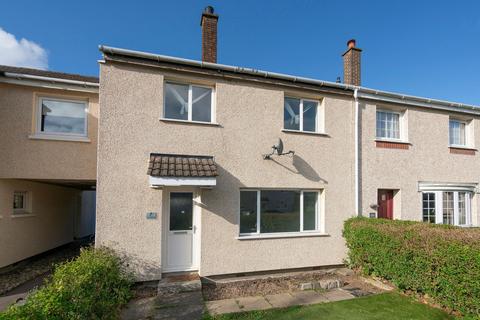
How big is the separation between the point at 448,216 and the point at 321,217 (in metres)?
6.47

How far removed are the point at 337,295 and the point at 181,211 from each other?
5406 mm

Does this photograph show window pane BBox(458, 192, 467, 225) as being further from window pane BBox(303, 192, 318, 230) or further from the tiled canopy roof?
the tiled canopy roof

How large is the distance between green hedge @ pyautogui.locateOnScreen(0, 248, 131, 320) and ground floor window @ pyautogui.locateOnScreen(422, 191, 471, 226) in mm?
11836

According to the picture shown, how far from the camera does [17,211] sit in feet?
32.0

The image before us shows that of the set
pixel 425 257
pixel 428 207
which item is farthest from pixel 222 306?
pixel 428 207

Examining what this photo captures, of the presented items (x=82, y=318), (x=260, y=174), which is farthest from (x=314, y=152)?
(x=82, y=318)

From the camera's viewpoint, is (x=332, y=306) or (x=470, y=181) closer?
(x=332, y=306)

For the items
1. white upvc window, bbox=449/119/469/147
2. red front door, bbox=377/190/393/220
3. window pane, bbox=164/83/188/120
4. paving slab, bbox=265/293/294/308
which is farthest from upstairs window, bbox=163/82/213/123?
white upvc window, bbox=449/119/469/147

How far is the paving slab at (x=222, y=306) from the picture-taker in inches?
257

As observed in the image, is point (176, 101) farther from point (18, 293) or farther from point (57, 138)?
point (18, 293)

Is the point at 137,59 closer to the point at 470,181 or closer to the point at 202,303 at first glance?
the point at 202,303

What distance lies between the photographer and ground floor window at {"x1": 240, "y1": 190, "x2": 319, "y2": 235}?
873 centimetres

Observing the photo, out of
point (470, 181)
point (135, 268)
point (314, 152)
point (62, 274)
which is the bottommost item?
point (135, 268)

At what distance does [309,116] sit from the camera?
983 cm
